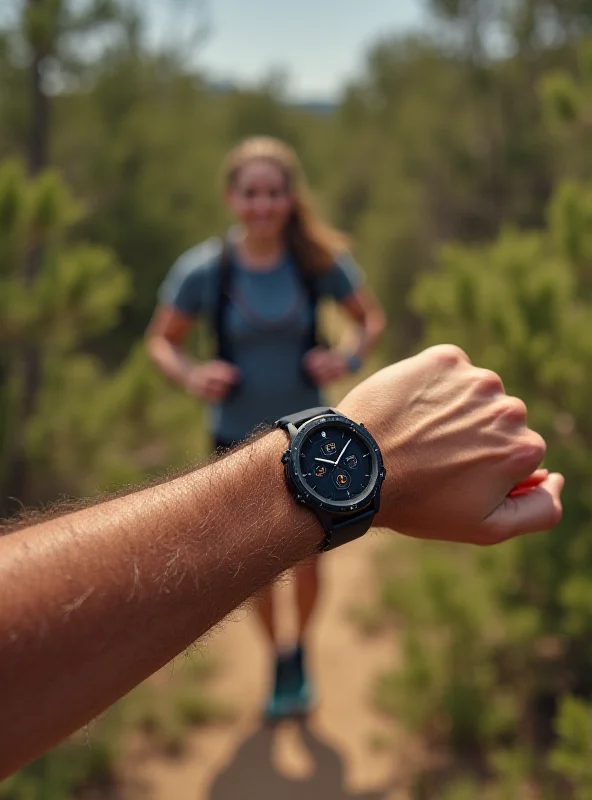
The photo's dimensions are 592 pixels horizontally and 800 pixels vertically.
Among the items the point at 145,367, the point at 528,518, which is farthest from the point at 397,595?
the point at 528,518

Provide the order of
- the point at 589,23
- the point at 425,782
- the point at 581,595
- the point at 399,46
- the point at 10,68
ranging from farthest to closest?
the point at 399,46
the point at 589,23
the point at 10,68
the point at 425,782
the point at 581,595

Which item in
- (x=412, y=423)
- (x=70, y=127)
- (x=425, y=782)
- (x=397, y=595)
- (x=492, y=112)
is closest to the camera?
(x=412, y=423)

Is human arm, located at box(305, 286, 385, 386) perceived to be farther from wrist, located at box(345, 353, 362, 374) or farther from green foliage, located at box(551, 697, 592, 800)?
green foliage, located at box(551, 697, 592, 800)

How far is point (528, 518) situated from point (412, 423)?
253 mm

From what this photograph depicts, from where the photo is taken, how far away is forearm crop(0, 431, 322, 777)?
75 centimetres

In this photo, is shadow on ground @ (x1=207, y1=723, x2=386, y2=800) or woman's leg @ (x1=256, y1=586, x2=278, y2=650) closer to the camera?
shadow on ground @ (x1=207, y1=723, x2=386, y2=800)

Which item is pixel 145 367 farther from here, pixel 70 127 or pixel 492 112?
pixel 492 112

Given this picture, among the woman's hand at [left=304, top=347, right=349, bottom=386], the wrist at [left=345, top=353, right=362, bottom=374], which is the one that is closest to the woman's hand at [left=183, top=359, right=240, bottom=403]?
the woman's hand at [left=304, top=347, right=349, bottom=386]

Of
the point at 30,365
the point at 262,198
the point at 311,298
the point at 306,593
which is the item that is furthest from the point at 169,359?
the point at 30,365

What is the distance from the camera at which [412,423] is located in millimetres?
1156

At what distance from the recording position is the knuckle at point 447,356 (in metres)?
1.20

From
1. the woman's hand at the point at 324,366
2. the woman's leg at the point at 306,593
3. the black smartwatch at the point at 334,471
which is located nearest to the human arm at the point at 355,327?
the woman's hand at the point at 324,366

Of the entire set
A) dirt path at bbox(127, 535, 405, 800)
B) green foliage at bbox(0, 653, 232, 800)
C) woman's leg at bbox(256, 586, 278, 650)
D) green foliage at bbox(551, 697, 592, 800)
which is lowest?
dirt path at bbox(127, 535, 405, 800)

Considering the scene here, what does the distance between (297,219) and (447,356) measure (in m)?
1.55
